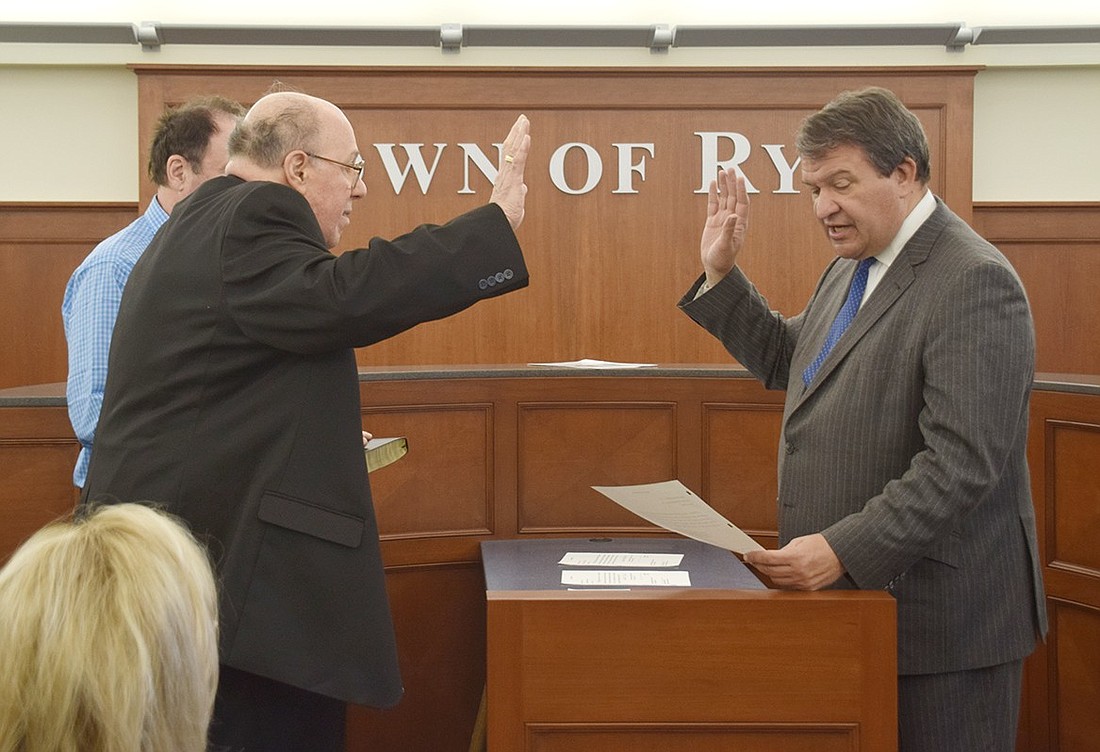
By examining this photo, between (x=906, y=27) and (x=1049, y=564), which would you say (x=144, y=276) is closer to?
(x=1049, y=564)

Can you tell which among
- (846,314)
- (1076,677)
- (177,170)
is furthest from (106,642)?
(1076,677)

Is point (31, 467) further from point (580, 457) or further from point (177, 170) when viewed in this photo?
point (580, 457)

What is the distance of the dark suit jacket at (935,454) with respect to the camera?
202 centimetres

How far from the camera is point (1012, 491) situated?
2166 millimetres

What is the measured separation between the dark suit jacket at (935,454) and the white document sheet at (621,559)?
362 mm

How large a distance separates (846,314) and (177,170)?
1.79m

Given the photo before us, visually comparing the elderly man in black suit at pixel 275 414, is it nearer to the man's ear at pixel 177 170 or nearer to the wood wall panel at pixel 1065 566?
the man's ear at pixel 177 170

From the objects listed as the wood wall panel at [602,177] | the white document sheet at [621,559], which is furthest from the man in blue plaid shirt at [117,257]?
the wood wall panel at [602,177]

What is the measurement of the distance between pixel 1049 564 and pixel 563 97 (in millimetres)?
4182

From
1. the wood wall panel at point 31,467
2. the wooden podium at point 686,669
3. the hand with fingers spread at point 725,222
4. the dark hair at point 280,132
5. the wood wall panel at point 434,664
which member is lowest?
the wood wall panel at point 434,664

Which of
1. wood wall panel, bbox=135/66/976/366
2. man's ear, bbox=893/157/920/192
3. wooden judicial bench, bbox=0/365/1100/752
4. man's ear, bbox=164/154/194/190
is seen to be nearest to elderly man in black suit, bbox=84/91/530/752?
man's ear, bbox=893/157/920/192

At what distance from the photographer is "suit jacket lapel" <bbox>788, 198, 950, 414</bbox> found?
2195mm

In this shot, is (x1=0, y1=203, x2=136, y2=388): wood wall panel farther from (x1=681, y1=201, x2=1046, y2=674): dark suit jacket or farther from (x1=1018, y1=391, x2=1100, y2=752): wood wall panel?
(x1=681, y1=201, x2=1046, y2=674): dark suit jacket

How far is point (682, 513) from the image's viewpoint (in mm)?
2033
